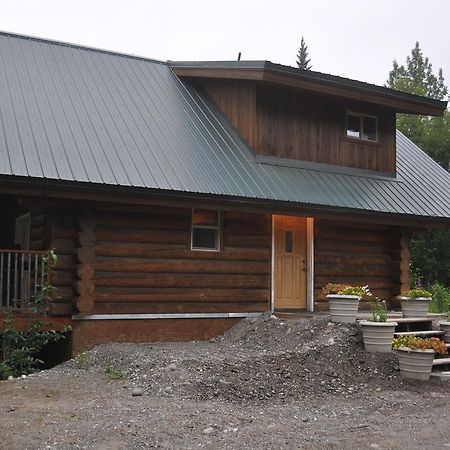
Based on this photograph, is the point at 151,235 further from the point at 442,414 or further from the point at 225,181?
the point at 442,414

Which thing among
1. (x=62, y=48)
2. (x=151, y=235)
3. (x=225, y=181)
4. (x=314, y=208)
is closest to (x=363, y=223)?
(x=314, y=208)

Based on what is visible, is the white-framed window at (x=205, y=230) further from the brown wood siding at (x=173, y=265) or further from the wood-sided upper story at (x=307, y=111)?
the wood-sided upper story at (x=307, y=111)

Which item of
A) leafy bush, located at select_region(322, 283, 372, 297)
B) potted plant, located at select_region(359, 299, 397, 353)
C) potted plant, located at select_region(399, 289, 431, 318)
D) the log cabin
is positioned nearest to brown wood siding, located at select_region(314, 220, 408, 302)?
the log cabin

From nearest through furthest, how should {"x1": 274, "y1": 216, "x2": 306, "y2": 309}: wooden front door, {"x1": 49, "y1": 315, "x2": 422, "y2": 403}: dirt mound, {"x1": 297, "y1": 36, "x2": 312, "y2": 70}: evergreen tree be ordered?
{"x1": 49, "y1": 315, "x2": 422, "y2": 403}: dirt mound
{"x1": 274, "y1": 216, "x2": 306, "y2": 309}: wooden front door
{"x1": 297, "y1": 36, "x2": 312, "y2": 70}: evergreen tree

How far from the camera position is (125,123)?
13.5 m

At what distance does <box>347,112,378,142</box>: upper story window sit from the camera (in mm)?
15984

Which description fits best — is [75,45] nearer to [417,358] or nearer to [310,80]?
[310,80]

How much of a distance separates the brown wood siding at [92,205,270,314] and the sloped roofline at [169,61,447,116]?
3002 millimetres

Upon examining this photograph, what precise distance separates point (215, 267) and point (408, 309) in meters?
3.72

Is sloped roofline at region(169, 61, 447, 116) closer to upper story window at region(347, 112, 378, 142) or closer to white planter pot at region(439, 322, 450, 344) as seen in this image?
upper story window at region(347, 112, 378, 142)

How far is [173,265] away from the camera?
12.4 metres

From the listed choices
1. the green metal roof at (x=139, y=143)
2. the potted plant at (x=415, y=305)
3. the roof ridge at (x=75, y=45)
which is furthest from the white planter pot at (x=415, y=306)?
the roof ridge at (x=75, y=45)

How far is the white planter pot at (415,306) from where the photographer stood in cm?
1243

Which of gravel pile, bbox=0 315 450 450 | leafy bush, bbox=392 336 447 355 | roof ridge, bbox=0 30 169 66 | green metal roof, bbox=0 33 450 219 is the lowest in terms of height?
gravel pile, bbox=0 315 450 450
